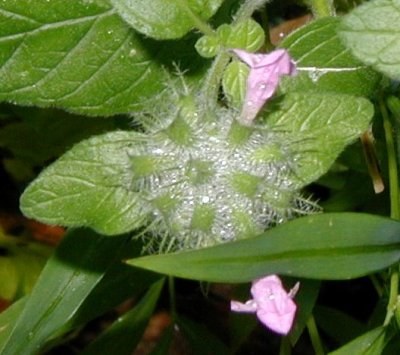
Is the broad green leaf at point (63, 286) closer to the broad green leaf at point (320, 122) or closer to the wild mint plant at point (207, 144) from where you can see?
the wild mint plant at point (207, 144)

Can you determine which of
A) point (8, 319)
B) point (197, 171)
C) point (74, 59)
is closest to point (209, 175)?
point (197, 171)

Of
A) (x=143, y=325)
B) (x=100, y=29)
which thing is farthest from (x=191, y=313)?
(x=100, y=29)

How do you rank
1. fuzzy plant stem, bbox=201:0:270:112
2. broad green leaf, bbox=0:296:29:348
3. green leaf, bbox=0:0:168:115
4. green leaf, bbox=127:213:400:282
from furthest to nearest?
broad green leaf, bbox=0:296:29:348
green leaf, bbox=0:0:168:115
fuzzy plant stem, bbox=201:0:270:112
green leaf, bbox=127:213:400:282

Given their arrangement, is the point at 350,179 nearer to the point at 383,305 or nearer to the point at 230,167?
the point at 383,305

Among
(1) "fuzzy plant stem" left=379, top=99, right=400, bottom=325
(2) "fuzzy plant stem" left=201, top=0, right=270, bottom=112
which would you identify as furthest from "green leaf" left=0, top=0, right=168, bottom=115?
(1) "fuzzy plant stem" left=379, top=99, right=400, bottom=325

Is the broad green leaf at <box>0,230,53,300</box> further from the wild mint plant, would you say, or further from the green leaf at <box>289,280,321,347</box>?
the green leaf at <box>289,280,321,347</box>

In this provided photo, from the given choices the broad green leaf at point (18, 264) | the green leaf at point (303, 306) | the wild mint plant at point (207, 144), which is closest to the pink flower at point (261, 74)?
the wild mint plant at point (207, 144)
